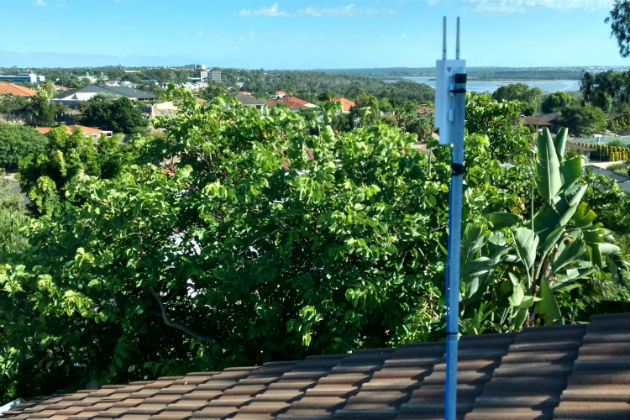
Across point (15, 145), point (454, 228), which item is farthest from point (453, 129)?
point (15, 145)

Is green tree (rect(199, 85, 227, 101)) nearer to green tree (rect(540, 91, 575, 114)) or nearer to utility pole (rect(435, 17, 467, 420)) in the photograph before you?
utility pole (rect(435, 17, 467, 420))

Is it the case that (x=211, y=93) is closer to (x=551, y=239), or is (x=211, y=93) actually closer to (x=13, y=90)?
(x=13, y=90)

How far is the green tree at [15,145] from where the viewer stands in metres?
62.8

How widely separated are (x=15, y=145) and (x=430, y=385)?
6839cm

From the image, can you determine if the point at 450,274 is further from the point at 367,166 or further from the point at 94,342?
the point at 94,342

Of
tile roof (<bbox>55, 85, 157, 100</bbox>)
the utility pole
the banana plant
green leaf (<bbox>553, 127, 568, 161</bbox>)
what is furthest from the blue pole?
tile roof (<bbox>55, 85, 157, 100</bbox>)

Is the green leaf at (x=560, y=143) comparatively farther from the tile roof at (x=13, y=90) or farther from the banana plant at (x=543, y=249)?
the tile roof at (x=13, y=90)

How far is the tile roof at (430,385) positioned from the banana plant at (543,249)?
2425mm

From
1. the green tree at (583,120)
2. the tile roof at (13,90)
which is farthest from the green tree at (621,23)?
the tile roof at (13,90)

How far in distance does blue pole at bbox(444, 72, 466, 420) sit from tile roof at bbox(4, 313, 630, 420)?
15.7 inches

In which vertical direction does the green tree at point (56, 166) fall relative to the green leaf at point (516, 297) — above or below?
below

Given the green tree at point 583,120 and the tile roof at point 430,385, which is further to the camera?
the green tree at point 583,120

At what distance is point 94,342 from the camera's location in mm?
8383

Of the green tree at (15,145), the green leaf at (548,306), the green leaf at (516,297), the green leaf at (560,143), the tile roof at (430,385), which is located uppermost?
the green leaf at (560,143)
